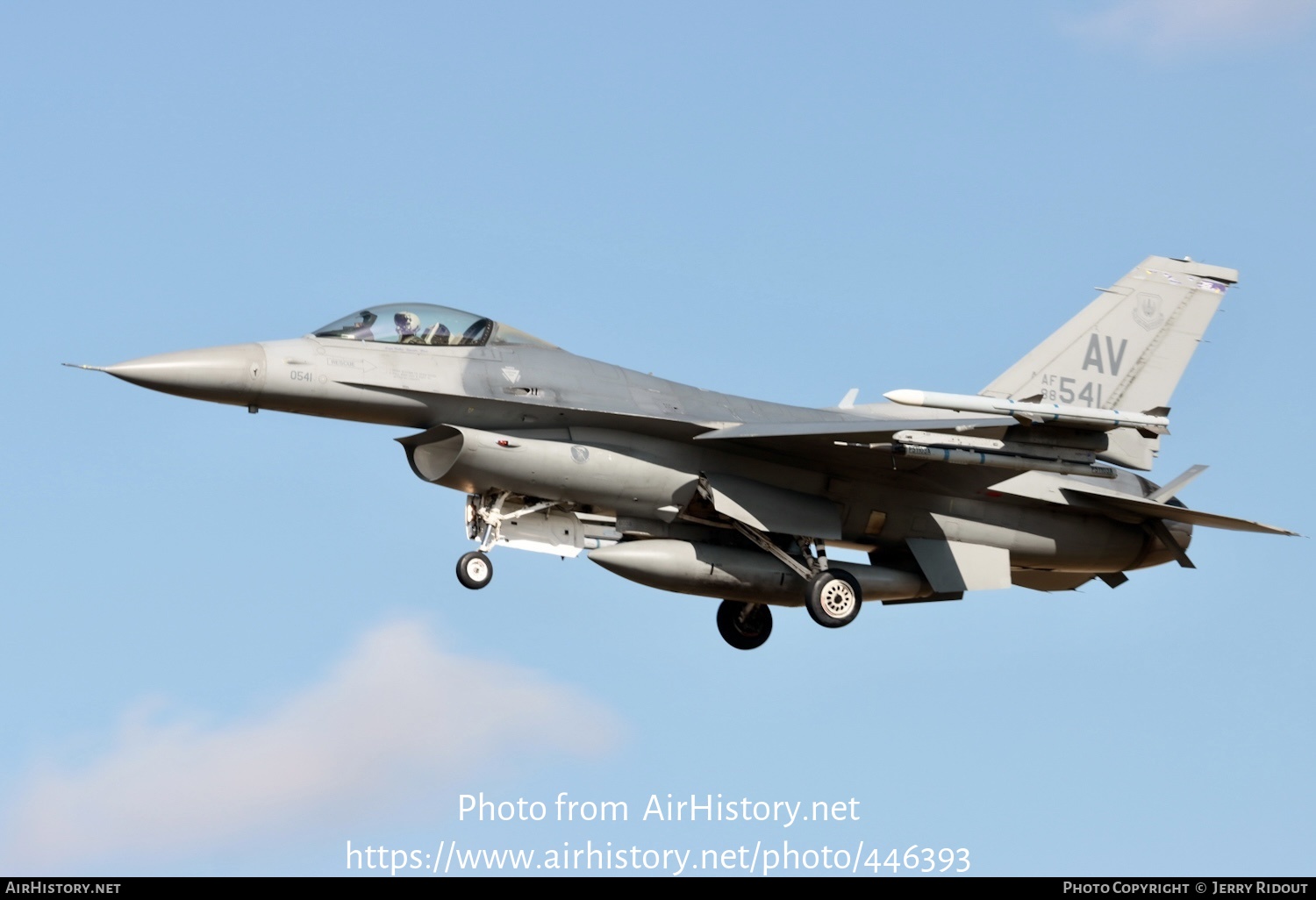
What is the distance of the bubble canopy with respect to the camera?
60.8 feet

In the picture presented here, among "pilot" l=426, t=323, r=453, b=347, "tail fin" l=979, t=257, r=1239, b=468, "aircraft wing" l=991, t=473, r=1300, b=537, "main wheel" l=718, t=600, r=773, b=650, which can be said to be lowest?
"main wheel" l=718, t=600, r=773, b=650

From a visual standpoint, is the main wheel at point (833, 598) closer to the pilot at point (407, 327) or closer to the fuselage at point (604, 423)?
the fuselage at point (604, 423)

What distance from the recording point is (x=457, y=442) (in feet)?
60.5

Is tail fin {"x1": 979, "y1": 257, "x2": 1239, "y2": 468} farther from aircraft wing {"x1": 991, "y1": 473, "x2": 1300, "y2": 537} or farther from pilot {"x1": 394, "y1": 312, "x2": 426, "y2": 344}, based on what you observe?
pilot {"x1": 394, "y1": 312, "x2": 426, "y2": 344}

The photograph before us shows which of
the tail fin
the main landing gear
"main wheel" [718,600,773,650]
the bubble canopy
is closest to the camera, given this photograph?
the main landing gear

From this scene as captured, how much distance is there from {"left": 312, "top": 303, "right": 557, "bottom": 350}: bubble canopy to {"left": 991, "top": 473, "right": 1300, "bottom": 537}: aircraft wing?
617cm

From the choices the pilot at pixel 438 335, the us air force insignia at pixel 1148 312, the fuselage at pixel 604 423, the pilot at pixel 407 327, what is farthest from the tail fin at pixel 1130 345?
the pilot at pixel 407 327

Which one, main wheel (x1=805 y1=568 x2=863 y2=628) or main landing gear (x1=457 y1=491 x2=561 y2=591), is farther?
main wheel (x1=805 y1=568 x2=863 y2=628)

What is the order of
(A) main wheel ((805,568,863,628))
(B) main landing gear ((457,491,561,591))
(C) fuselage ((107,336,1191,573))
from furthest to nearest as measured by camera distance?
(A) main wheel ((805,568,863,628)), (B) main landing gear ((457,491,561,591)), (C) fuselage ((107,336,1191,573))

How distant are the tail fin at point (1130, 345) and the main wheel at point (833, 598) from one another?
11.4 feet

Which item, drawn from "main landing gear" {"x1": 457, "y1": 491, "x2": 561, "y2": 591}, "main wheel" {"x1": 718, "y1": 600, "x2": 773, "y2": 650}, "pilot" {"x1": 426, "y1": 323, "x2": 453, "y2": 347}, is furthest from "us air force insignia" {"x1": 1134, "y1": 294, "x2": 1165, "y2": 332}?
"pilot" {"x1": 426, "y1": 323, "x2": 453, "y2": 347}

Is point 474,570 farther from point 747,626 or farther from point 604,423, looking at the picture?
point 747,626

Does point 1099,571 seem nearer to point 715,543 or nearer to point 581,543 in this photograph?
point 715,543

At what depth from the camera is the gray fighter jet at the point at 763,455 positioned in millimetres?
18219
